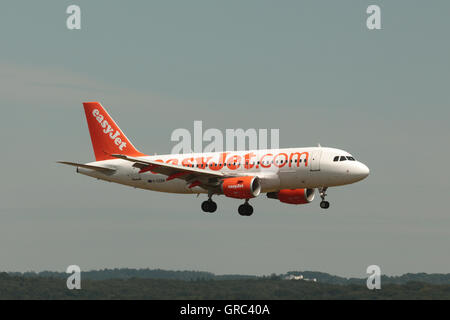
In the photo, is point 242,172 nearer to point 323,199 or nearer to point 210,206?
point 210,206

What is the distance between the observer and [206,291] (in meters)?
124

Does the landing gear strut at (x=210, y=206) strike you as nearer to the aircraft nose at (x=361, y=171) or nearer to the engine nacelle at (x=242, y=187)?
the engine nacelle at (x=242, y=187)

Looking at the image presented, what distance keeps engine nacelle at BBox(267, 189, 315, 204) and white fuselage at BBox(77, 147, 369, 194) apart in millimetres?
5905

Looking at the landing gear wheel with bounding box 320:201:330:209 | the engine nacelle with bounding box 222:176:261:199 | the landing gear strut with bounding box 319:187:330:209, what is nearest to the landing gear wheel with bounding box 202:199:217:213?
the engine nacelle with bounding box 222:176:261:199

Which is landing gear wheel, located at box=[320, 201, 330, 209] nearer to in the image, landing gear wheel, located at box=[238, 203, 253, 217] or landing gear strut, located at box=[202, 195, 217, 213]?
landing gear wheel, located at box=[238, 203, 253, 217]

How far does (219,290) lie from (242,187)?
5144 cm

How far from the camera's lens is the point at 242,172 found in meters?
78.2

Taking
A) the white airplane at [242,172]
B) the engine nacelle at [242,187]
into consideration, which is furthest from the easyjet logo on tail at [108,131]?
the engine nacelle at [242,187]

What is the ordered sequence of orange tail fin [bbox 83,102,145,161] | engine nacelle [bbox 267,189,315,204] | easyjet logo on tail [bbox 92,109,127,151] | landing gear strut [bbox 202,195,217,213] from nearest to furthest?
landing gear strut [bbox 202,195,217,213]
engine nacelle [bbox 267,189,315,204]
orange tail fin [bbox 83,102,145,161]
easyjet logo on tail [bbox 92,109,127,151]

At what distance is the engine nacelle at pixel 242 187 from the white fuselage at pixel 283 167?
0.90m

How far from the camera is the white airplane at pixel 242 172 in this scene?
245 feet

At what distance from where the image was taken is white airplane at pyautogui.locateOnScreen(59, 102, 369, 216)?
7475 centimetres

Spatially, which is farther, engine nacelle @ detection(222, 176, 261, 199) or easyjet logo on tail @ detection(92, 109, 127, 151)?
easyjet logo on tail @ detection(92, 109, 127, 151)

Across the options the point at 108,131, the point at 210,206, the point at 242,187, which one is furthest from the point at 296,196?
the point at 108,131
